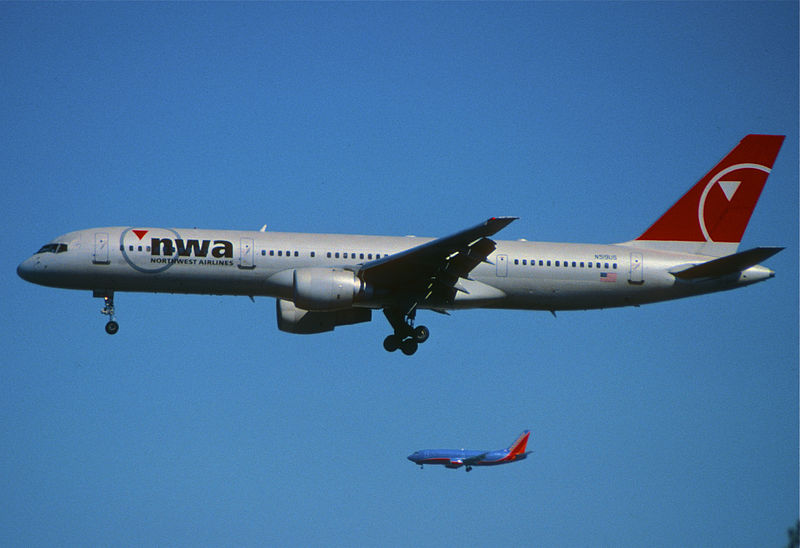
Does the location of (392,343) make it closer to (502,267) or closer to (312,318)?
(312,318)

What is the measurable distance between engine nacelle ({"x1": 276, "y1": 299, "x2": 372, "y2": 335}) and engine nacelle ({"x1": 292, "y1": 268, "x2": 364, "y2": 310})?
500 cm

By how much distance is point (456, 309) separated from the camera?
40219 millimetres

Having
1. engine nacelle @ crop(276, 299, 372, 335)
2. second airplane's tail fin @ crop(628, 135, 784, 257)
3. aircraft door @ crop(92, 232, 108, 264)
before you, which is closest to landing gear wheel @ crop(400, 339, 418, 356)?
engine nacelle @ crop(276, 299, 372, 335)

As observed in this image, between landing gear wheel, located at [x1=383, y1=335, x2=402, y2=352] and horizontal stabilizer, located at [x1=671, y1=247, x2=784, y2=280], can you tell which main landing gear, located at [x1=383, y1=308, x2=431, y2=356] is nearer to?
landing gear wheel, located at [x1=383, y1=335, x2=402, y2=352]

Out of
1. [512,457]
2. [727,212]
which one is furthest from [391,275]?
[512,457]

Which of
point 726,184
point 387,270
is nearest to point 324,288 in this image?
point 387,270

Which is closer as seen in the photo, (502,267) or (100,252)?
(100,252)

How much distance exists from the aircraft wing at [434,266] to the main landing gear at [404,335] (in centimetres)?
148

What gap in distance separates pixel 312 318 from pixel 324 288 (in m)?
5.94

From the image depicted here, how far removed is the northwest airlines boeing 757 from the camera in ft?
123

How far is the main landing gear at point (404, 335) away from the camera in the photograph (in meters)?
40.4

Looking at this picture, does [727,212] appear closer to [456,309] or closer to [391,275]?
[456,309]

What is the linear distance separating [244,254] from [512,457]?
4887cm

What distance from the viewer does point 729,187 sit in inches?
1724
